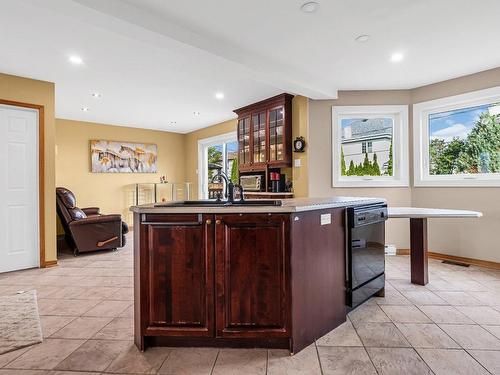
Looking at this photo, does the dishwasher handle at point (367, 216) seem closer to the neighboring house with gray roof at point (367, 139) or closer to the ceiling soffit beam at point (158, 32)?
the ceiling soffit beam at point (158, 32)

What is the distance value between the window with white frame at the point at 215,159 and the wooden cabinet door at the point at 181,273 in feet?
16.0

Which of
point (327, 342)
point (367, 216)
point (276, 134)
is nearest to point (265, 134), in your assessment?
point (276, 134)

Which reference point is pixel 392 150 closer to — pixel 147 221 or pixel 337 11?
pixel 337 11

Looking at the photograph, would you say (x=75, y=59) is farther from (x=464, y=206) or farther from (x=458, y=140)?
(x=464, y=206)

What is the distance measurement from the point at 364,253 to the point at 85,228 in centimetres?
419

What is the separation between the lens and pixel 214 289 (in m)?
1.92

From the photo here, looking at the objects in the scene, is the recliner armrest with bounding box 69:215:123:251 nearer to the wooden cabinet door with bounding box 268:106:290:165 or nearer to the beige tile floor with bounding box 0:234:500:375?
the beige tile floor with bounding box 0:234:500:375

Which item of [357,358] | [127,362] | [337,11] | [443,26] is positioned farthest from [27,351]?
[443,26]

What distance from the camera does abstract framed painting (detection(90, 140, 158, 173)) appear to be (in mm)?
6926

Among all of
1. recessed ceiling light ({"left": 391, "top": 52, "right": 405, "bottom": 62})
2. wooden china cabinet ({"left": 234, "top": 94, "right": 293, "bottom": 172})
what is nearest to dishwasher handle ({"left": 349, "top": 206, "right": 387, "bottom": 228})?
recessed ceiling light ({"left": 391, "top": 52, "right": 405, "bottom": 62})

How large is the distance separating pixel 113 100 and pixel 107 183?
256 cm

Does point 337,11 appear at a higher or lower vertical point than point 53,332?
higher

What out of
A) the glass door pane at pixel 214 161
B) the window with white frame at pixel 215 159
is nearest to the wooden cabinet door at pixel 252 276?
the window with white frame at pixel 215 159

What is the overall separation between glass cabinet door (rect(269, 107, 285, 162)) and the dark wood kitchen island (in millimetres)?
3101
